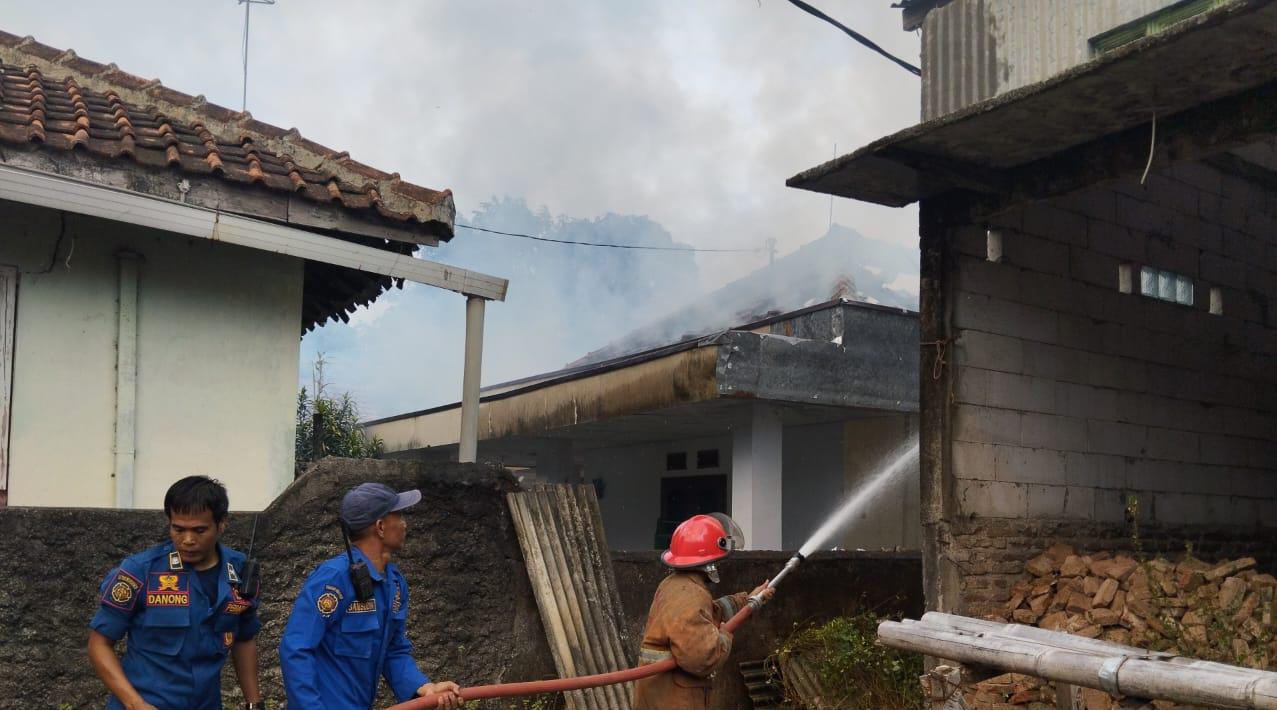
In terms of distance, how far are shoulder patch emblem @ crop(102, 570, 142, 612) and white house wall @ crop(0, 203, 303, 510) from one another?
3.80 m

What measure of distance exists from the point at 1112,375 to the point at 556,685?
630cm

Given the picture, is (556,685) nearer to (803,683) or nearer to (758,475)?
(803,683)

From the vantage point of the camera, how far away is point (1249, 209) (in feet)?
34.8

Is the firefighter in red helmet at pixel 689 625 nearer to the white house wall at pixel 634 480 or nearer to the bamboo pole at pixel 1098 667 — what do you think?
the bamboo pole at pixel 1098 667

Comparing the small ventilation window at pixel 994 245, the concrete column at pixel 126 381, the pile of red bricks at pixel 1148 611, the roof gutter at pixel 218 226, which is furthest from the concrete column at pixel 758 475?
the concrete column at pixel 126 381

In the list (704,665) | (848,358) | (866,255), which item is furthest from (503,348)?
(704,665)

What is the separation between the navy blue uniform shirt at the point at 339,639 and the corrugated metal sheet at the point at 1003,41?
399 inches

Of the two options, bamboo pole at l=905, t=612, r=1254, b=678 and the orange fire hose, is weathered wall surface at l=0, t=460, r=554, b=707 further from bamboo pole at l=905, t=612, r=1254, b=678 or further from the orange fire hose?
bamboo pole at l=905, t=612, r=1254, b=678

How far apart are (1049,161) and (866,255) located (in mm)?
19032

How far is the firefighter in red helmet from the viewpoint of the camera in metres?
5.05

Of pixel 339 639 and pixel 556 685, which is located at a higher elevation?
pixel 339 639

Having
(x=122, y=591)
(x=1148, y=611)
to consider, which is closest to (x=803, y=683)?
(x=1148, y=611)

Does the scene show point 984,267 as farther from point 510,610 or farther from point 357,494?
point 357,494

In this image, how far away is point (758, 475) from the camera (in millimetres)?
13461
